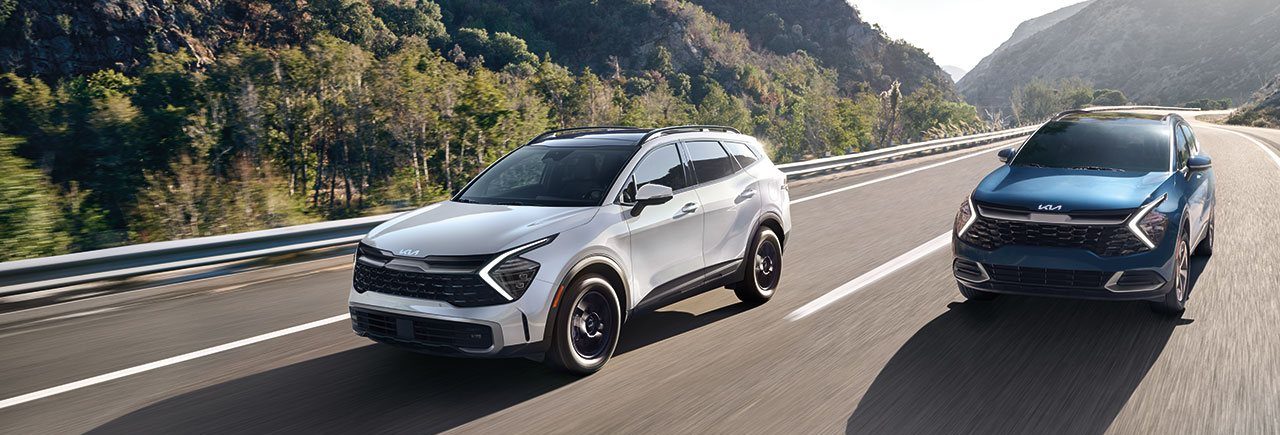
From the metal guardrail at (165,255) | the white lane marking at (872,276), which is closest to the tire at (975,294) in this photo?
the white lane marking at (872,276)

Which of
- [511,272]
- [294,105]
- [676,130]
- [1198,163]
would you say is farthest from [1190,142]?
[294,105]

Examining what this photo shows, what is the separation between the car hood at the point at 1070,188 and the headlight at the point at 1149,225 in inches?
2.9

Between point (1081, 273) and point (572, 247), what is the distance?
363cm

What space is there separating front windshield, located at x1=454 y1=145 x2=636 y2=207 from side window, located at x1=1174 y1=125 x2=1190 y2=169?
4.77 meters

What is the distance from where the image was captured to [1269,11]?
19400 cm

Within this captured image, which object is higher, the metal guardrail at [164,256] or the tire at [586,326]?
the metal guardrail at [164,256]

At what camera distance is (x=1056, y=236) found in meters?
6.20

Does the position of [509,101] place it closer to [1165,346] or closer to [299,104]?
[299,104]

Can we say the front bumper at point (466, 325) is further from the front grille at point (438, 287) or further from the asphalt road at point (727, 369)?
the asphalt road at point (727, 369)

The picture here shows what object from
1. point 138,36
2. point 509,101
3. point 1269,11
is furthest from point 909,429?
point 1269,11

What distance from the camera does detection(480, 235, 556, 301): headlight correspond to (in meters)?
4.85

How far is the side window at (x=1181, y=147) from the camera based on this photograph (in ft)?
24.0

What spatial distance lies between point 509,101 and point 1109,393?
61.1m

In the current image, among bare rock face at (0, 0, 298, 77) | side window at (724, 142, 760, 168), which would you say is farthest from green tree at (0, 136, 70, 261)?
bare rock face at (0, 0, 298, 77)
